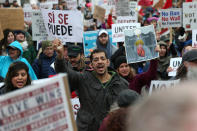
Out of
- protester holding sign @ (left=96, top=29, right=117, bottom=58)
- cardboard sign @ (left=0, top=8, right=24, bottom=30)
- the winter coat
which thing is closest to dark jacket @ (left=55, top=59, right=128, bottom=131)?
the winter coat

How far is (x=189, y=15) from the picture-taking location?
9.66 m

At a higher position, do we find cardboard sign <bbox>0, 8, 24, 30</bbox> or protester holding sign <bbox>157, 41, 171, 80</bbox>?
cardboard sign <bbox>0, 8, 24, 30</bbox>

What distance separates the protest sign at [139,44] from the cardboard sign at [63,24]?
93cm

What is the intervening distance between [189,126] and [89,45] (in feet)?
30.4

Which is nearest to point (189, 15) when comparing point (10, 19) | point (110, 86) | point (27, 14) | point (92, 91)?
point (10, 19)

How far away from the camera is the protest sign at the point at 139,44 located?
6242 mm

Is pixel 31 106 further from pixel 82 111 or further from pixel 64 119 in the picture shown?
pixel 82 111

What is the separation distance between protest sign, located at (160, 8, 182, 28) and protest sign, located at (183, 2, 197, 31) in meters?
0.41

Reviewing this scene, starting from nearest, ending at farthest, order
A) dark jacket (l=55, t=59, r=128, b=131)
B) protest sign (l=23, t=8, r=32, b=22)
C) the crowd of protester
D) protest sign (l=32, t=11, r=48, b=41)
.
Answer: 1. the crowd of protester
2. dark jacket (l=55, t=59, r=128, b=131)
3. protest sign (l=32, t=11, r=48, b=41)
4. protest sign (l=23, t=8, r=32, b=22)

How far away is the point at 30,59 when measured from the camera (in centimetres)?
880

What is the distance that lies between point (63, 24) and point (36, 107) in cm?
481

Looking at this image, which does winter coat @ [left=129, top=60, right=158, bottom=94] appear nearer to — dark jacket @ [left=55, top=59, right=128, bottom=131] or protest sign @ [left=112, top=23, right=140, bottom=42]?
dark jacket @ [left=55, top=59, right=128, bottom=131]

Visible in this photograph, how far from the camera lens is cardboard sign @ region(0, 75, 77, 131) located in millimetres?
2084

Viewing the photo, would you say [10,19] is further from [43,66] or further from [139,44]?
[139,44]
